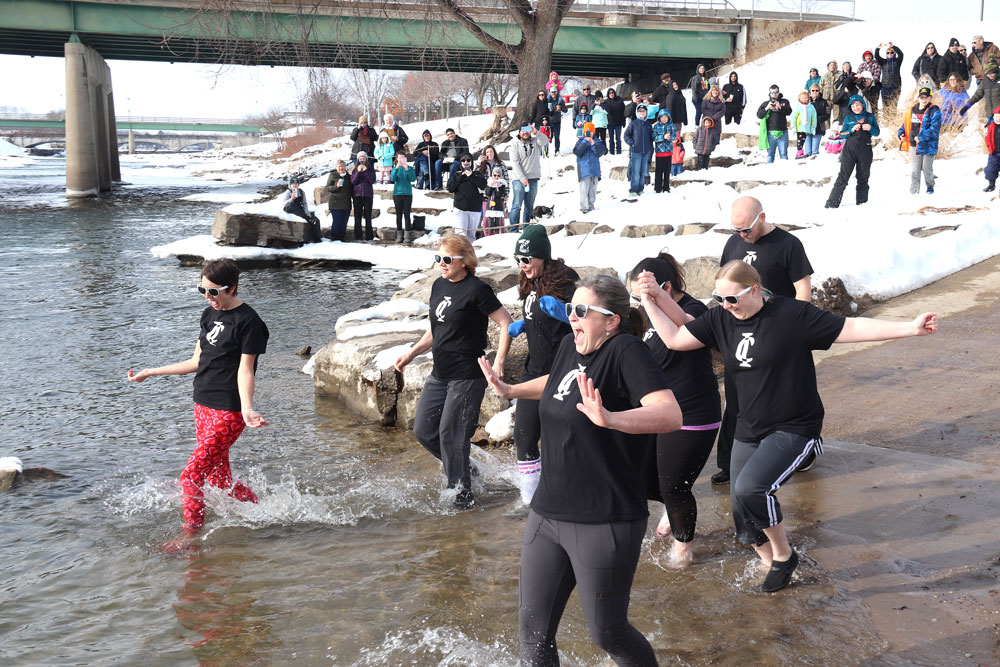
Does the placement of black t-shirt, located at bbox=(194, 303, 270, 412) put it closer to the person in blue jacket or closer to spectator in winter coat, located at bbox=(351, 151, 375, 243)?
spectator in winter coat, located at bbox=(351, 151, 375, 243)

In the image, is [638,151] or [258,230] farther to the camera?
[638,151]

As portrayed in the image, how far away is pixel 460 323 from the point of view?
5.85 metres

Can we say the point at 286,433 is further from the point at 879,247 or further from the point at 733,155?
the point at 733,155

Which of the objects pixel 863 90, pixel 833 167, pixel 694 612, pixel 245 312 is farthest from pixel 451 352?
pixel 863 90

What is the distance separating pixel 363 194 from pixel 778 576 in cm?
1677

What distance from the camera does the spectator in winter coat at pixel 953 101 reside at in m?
19.6

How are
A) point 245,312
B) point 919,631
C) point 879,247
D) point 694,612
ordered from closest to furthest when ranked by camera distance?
point 919,631 < point 694,612 < point 245,312 < point 879,247

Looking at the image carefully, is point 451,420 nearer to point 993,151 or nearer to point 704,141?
point 993,151

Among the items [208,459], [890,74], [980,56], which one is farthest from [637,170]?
[208,459]

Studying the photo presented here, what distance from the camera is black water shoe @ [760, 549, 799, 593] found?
4555 millimetres

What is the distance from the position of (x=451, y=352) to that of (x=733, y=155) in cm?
1995

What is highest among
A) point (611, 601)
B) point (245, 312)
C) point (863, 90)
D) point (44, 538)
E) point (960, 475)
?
point (863, 90)

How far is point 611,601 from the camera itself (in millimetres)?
3221

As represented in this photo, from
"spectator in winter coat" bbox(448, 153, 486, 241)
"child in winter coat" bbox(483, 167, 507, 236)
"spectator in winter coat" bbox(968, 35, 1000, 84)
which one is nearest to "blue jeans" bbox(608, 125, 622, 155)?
"child in winter coat" bbox(483, 167, 507, 236)
